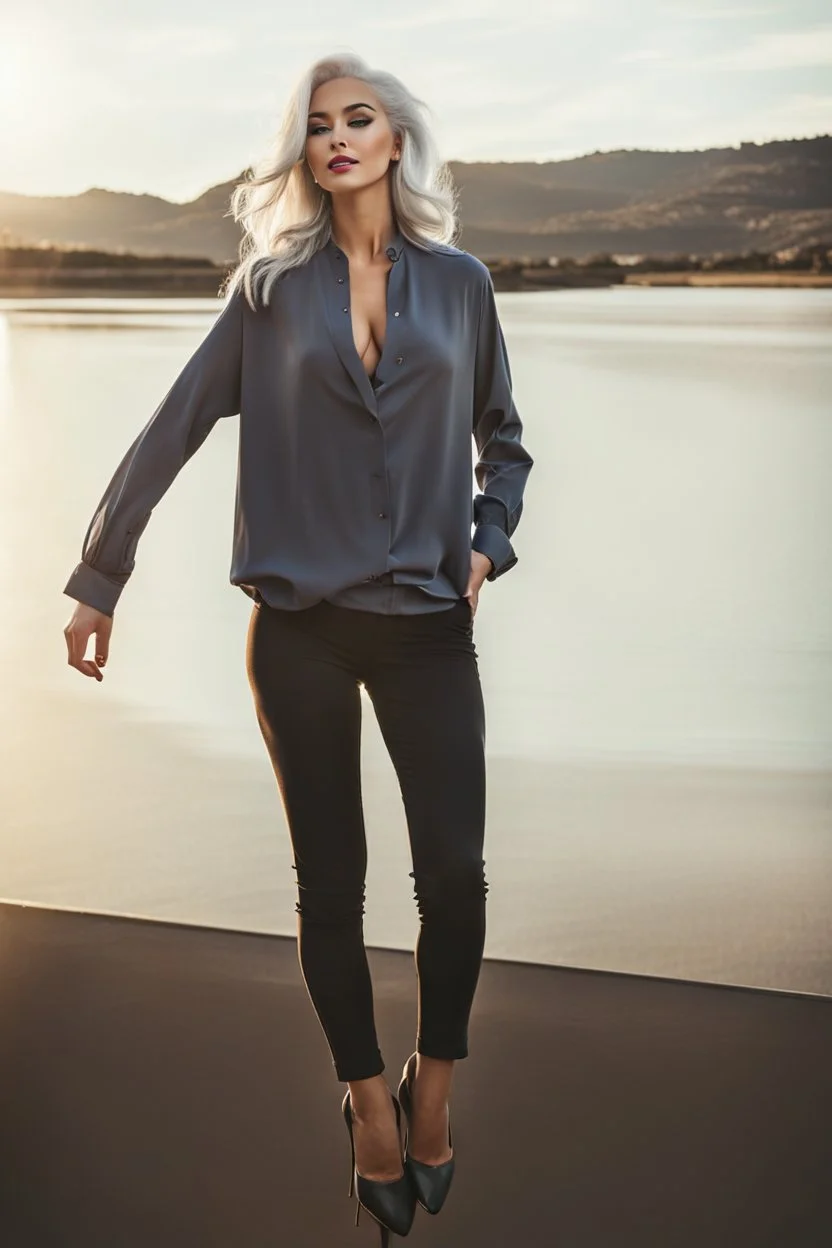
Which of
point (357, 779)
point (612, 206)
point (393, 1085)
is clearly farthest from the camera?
point (612, 206)

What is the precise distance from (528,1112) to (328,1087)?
13.4 inches

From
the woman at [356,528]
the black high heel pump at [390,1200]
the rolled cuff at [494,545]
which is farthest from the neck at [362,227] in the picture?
the black high heel pump at [390,1200]

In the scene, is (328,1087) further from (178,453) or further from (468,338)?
(468,338)

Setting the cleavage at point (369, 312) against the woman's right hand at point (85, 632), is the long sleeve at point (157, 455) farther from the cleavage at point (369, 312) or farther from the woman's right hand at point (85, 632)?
the cleavage at point (369, 312)

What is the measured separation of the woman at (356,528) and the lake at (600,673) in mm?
1119

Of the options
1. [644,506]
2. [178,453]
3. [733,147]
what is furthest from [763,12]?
Result: [178,453]

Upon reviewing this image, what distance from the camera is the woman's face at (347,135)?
1.71 meters

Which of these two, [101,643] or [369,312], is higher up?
[369,312]

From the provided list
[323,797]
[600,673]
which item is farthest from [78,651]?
[600,673]

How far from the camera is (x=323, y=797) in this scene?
176 centimetres

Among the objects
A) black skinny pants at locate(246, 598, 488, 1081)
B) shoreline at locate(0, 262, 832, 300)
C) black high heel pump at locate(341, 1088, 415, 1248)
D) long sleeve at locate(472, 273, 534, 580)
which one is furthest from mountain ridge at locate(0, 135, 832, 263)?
black high heel pump at locate(341, 1088, 415, 1248)

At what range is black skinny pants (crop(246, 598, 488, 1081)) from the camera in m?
1.74

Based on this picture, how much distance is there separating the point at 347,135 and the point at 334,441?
0.38 meters

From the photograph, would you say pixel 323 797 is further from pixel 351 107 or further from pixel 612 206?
pixel 612 206
